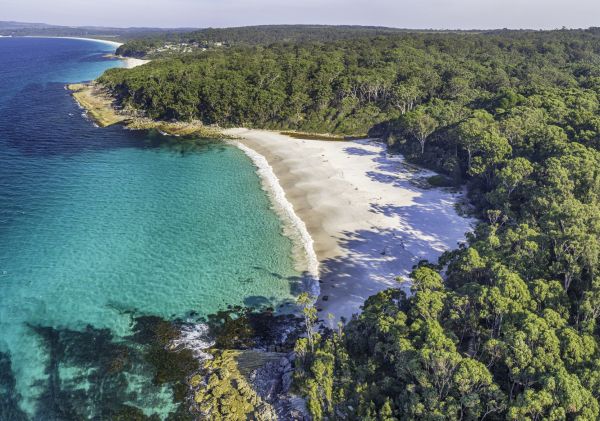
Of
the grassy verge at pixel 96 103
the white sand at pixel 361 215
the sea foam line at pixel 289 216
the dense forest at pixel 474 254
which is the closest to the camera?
the dense forest at pixel 474 254

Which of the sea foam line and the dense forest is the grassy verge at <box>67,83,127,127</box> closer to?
the dense forest

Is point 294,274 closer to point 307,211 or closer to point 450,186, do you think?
point 307,211

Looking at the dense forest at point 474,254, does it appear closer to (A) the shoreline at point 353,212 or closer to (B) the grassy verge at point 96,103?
(A) the shoreline at point 353,212

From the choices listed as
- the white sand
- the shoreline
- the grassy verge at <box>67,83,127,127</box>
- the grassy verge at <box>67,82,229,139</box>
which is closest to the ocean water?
the shoreline

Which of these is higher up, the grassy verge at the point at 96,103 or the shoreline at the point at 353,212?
the grassy verge at the point at 96,103

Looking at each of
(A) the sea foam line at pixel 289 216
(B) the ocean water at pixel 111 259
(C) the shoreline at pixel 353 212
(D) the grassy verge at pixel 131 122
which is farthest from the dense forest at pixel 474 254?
(B) the ocean water at pixel 111 259

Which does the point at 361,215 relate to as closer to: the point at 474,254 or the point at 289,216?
the point at 289,216

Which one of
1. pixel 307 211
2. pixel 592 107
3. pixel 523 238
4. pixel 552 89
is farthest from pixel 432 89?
pixel 523 238
